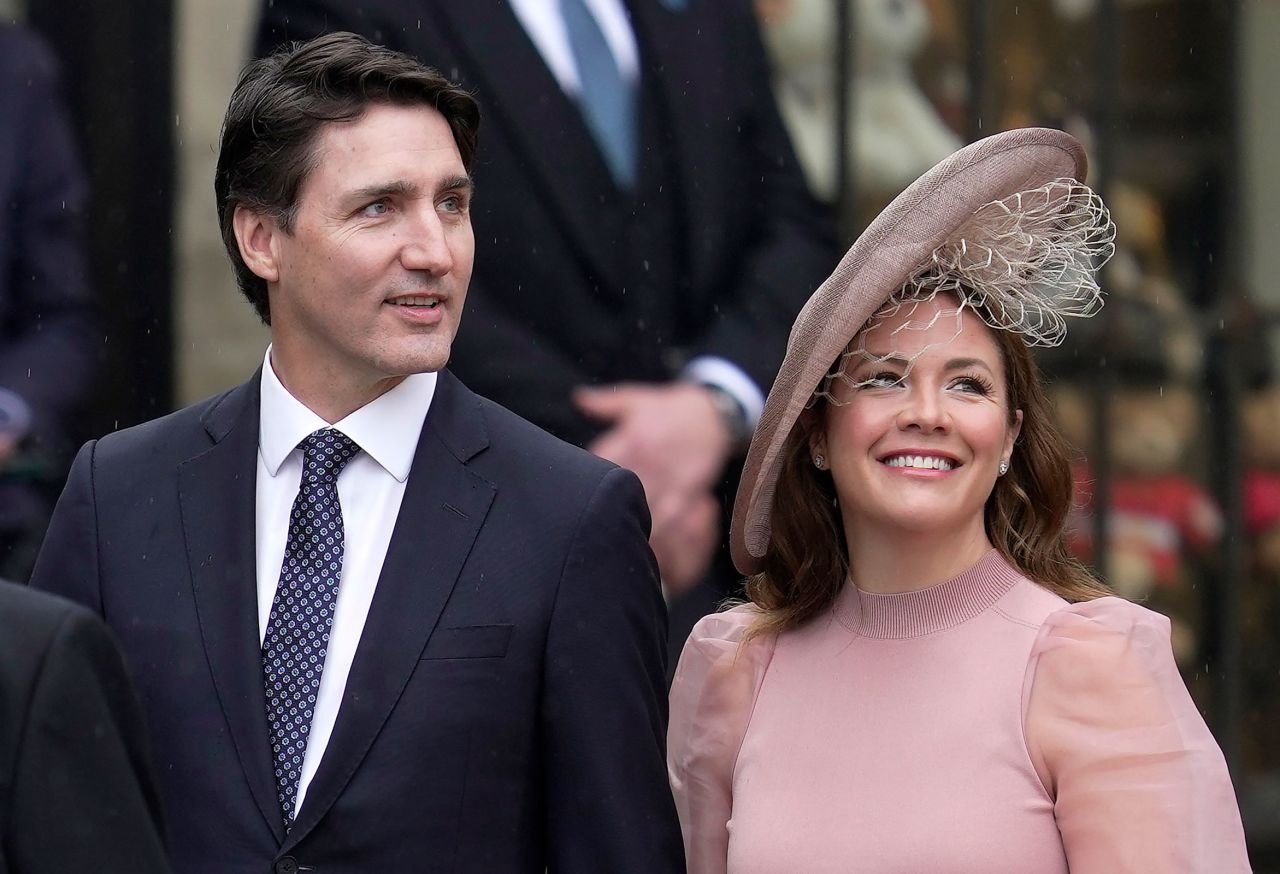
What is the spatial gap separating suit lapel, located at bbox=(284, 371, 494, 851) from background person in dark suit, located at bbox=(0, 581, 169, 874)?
2.15 feet

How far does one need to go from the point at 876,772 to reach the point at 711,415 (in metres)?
2.01

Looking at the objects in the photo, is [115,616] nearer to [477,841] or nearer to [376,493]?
[376,493]

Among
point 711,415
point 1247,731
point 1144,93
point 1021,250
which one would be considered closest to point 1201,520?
point 1247,731

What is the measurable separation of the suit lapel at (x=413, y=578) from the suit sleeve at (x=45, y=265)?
167cm

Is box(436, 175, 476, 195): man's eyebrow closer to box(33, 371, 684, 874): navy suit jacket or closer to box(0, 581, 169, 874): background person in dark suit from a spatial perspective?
box(33, 371, 684, 874): navy suit jacket

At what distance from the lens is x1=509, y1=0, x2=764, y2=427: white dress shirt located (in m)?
4.38

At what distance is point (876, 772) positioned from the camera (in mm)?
2557

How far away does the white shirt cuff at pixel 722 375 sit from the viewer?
449 cm

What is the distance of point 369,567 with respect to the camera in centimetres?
256

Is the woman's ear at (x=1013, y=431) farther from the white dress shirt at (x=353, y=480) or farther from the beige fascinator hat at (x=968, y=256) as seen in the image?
the white dress shirt at (x=353, y=480)

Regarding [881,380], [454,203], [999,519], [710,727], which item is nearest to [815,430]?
[881,380]

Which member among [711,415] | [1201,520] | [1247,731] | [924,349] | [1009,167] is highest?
[1009,167]

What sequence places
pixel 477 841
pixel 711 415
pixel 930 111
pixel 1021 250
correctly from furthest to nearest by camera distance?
pixel 930 111, pixel 711 415, pixel 1021 250, pixel 477 841

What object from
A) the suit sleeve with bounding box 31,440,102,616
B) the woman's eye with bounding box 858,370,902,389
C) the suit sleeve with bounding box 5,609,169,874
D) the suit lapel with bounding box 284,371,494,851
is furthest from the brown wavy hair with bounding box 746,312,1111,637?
the suit sleeve with bounding box 5,609,169,874
